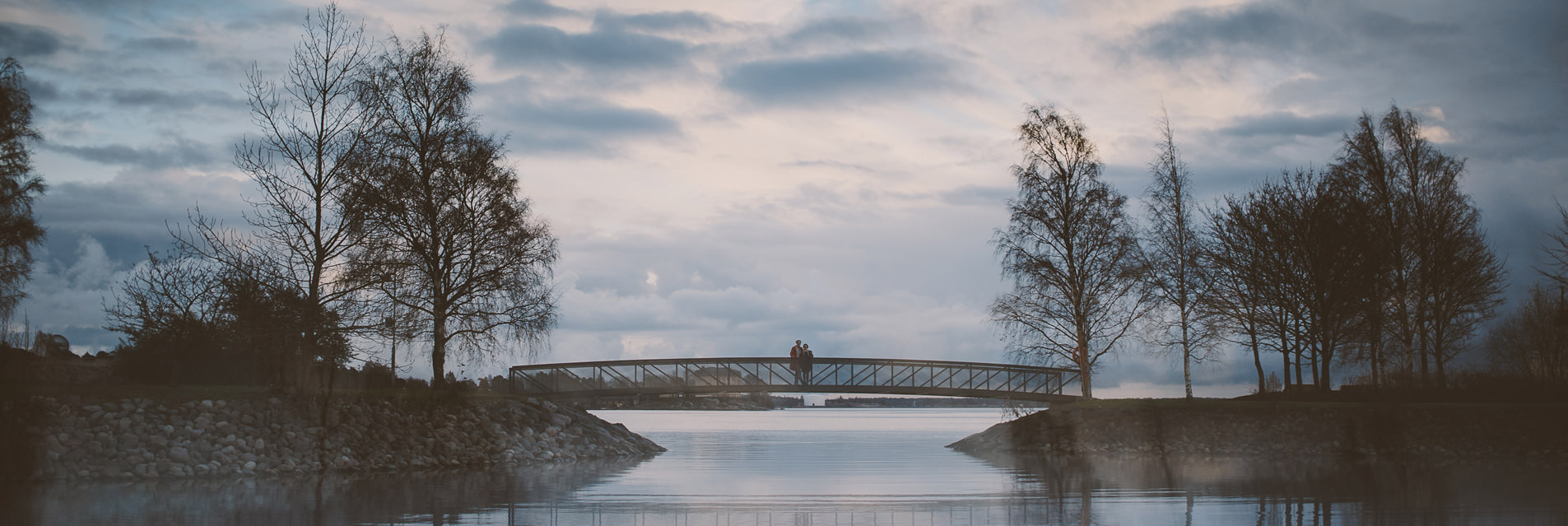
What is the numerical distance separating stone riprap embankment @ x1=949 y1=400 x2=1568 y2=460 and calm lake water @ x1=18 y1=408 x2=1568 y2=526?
14.9ft

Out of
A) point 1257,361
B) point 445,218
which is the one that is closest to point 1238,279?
point 1257,361

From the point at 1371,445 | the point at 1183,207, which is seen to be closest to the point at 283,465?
the point at 1371,445

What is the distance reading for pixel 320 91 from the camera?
88.1 ft

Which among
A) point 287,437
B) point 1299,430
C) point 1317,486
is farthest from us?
point 1299,430

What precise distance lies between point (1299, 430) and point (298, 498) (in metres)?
25.7

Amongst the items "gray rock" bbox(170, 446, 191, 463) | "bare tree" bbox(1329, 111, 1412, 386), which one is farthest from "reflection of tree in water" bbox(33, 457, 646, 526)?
"bare tree" bbox(1329, 111, 1412, 386)

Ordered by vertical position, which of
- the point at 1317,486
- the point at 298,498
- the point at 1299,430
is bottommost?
the point at 1317,486

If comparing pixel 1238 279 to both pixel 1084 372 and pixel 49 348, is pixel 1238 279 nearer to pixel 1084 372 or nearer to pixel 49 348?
pixel 1084 372

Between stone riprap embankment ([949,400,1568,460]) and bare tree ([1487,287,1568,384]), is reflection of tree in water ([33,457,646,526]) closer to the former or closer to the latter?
stone riprap embankment ([949,400,1568,460])

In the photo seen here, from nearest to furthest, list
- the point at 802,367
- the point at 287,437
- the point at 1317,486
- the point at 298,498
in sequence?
the point at 298,498
the point at 1317,486
the point at 287,437
the point at 802,367

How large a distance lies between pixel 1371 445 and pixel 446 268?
81.4 feet

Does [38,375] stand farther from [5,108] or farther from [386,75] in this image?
[386,75]

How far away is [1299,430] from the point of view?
31.2 meters

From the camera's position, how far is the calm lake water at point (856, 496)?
13.5 m
